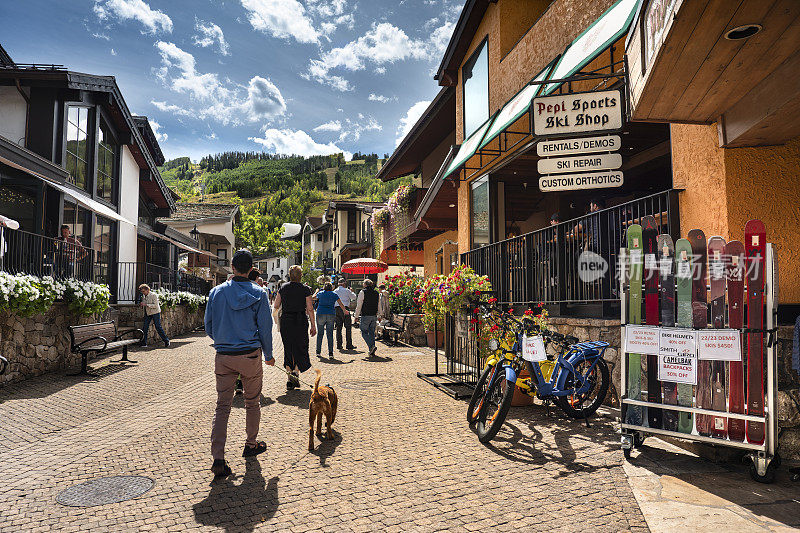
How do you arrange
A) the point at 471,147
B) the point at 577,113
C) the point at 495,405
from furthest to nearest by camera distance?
the point at 471,147, the point at 577,113, the point at 495,405

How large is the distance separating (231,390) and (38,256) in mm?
8959

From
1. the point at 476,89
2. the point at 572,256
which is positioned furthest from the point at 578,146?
the point at 476,89

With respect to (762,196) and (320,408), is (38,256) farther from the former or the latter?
(762,196)

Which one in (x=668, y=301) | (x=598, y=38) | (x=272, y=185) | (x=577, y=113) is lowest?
(x=668, y=301)

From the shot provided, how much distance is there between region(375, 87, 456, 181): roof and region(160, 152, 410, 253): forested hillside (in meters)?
58.2

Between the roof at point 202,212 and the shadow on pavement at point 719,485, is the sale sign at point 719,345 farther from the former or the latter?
the roof at point 202,212

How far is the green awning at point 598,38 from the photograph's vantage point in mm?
5895

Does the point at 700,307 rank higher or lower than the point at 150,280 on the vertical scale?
lower

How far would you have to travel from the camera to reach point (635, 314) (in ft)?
16.1

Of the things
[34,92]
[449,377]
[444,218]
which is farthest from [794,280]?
[34,92]

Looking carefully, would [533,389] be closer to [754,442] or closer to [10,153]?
[754,442]

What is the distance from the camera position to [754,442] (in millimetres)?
4094

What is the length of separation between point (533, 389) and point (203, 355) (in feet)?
32.7

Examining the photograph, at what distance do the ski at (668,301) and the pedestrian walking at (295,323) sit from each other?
504 cm
